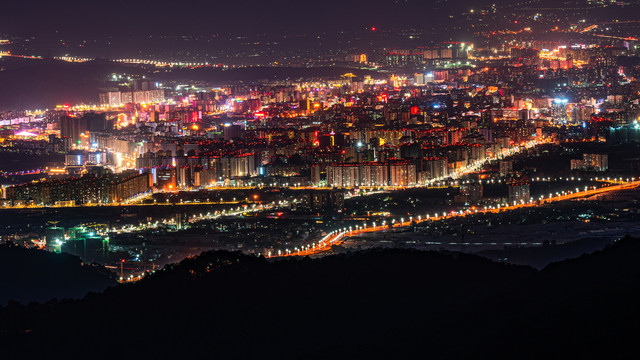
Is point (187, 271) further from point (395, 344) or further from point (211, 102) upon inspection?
point (211, 102)

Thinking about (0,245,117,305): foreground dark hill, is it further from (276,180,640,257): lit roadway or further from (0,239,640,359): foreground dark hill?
(276,180,640,257): lit roadway

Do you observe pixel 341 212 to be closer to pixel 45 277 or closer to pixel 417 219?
pixel 417 219

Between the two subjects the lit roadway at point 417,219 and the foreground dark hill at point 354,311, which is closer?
the foreground dark hill at point 354,311

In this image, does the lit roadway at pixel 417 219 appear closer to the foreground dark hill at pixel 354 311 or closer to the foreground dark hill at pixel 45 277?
the foreground dark hill at pixel 354 311

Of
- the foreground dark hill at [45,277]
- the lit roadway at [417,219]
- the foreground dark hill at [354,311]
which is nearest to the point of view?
the foreground dark hill at [354,311]

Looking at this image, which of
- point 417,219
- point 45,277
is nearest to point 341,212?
point 417,219

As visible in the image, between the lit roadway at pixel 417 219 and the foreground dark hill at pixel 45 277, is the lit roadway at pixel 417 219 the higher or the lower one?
the higher one

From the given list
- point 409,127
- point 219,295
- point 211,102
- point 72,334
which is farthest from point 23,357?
point 211,102

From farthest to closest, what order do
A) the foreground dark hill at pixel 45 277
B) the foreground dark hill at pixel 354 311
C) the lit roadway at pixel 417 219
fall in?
the lit roadway at pixel 417 219 → the foreground dark hill at pixel 45 277 → the foreground dark hill at pixel 354 311
